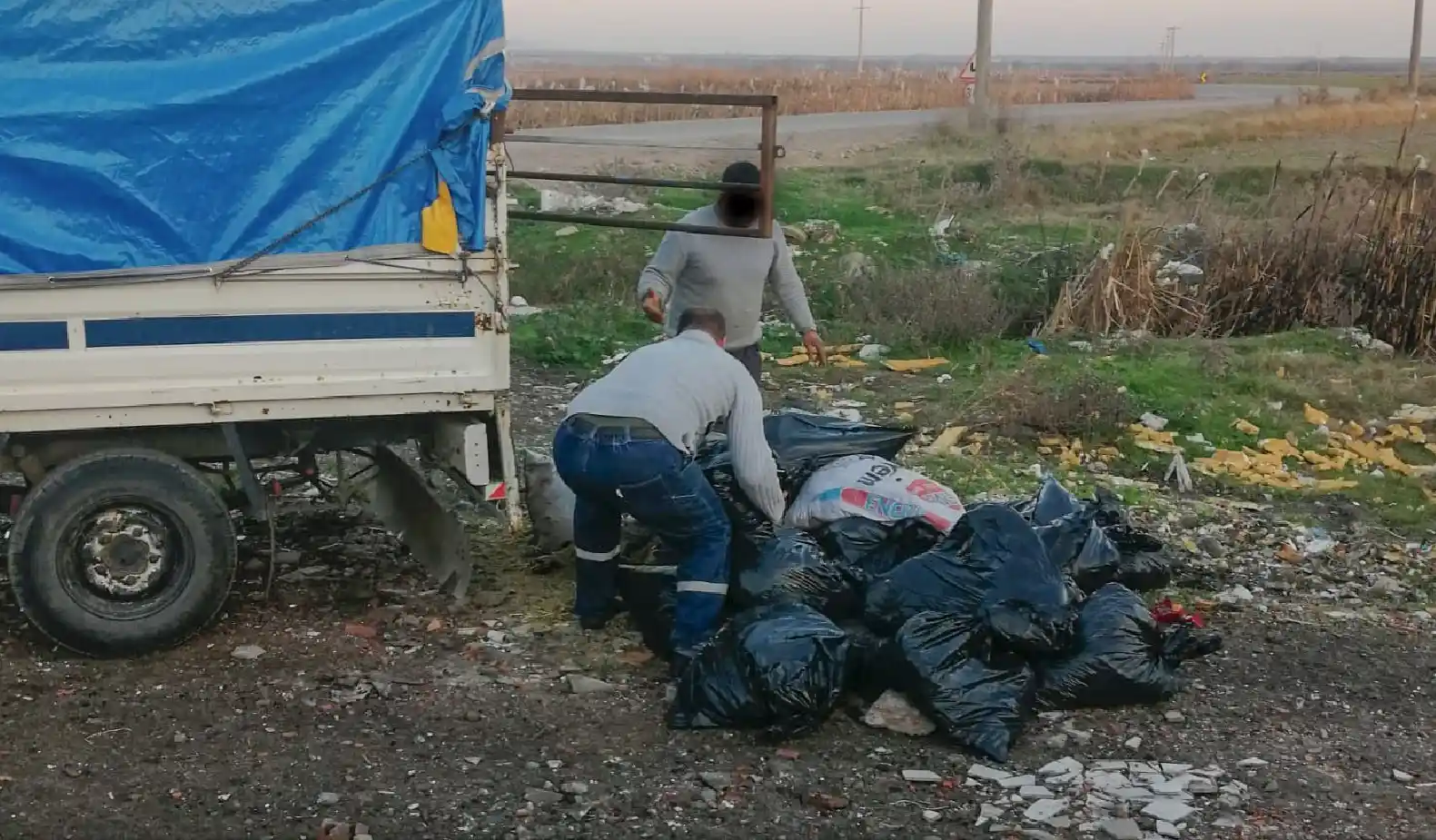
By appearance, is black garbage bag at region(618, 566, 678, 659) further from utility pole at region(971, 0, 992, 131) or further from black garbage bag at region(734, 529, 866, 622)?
utility pole at region(971, 0, 992, 131)

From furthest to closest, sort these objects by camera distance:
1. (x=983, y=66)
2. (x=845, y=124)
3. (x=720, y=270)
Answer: (x=845, y=124)
(x=983, y=66)
(x=720, y=270)

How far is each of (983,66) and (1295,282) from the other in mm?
13578

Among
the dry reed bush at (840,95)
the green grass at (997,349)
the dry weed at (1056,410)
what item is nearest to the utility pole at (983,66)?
the dry reed bush at (840,95)

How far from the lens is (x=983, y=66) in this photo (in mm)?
24047

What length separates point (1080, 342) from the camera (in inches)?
415

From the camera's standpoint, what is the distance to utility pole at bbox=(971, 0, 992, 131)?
23.7 m

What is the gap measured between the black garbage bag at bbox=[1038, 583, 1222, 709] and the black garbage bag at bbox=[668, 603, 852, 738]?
739mm

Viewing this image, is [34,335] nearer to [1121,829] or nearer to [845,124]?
[1121,829]

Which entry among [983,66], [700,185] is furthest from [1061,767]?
[983,66]

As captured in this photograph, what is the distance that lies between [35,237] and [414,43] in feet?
4.68

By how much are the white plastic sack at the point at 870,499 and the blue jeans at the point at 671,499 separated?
1.40ft

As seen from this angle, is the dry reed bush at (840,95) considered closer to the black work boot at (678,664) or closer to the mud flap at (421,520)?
the mud flap at (421,520)

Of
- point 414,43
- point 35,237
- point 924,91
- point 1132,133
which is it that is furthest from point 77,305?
point 924,91

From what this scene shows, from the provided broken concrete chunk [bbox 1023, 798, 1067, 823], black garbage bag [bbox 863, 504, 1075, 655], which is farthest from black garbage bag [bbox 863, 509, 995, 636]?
broken concrete chunk [bbox 1023, 798, 1067, 823]
